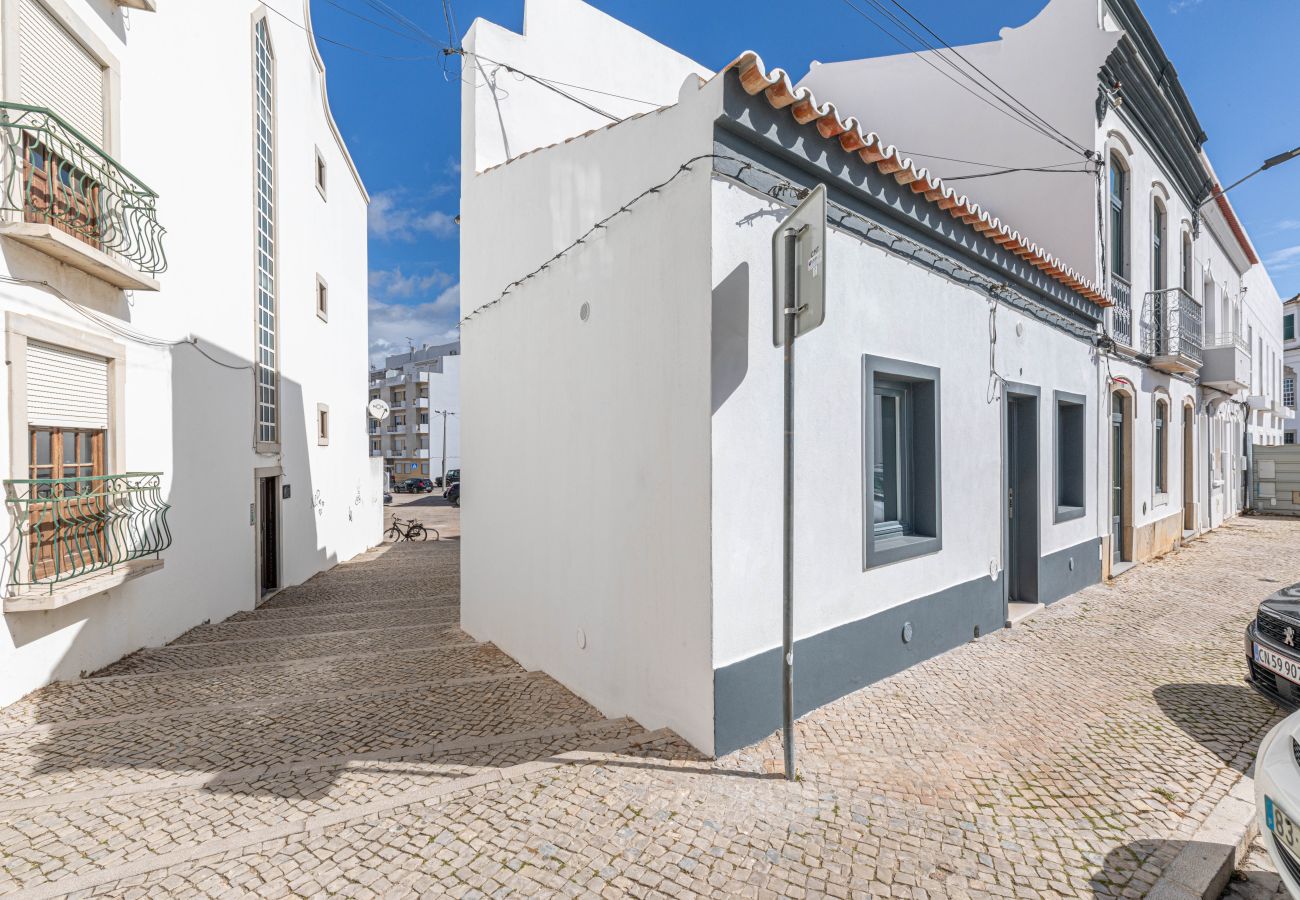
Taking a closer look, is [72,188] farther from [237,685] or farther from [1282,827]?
[1282,827]

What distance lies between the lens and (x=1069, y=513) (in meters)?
7.50

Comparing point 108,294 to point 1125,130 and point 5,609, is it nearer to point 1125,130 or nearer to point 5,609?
point 5,609

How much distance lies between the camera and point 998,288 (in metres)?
6.04

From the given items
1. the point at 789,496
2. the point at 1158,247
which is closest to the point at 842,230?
the point at 789,496

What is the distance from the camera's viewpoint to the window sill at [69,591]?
4566 millimetres

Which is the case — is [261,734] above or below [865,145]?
below

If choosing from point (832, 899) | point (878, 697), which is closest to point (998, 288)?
point (878, 697)

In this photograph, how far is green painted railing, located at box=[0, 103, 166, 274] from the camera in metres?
4.57

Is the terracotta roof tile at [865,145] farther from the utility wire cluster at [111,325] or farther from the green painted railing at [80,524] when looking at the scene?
the green painted railing at [80,524]

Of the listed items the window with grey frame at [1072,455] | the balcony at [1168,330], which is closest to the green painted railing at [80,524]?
the window with grey frame at [1072,455]

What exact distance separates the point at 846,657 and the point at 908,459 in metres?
1.92

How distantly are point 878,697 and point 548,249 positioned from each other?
451 centimetres

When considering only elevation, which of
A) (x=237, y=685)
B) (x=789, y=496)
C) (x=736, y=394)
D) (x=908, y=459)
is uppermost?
(x=736, y=394)

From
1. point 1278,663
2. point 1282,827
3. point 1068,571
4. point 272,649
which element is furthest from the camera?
point 1068,571
